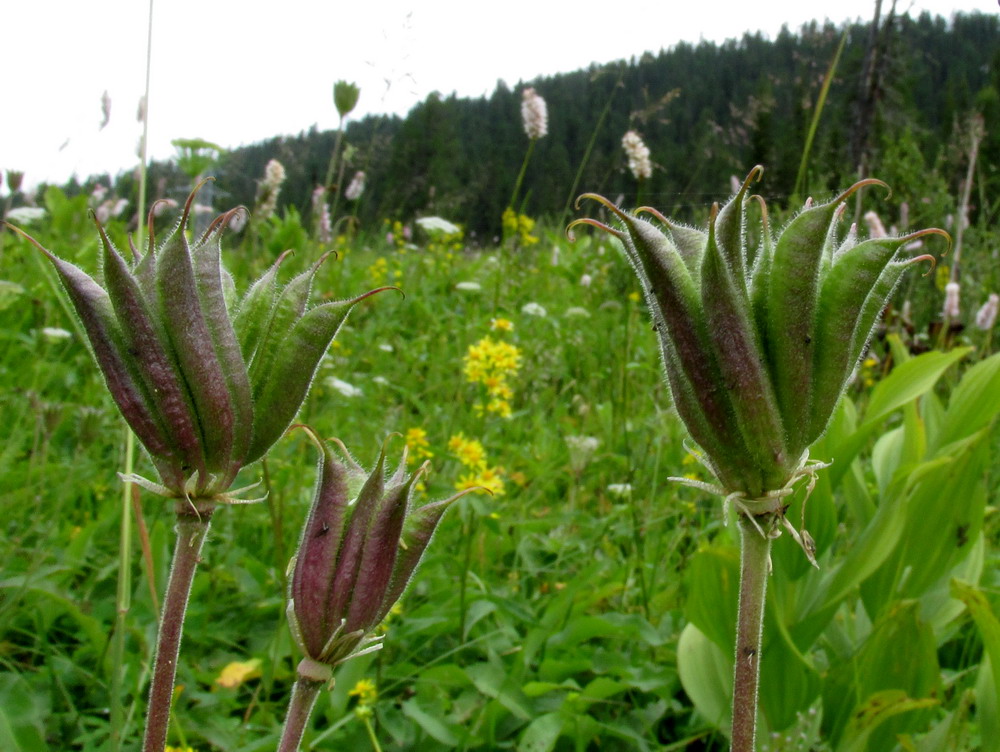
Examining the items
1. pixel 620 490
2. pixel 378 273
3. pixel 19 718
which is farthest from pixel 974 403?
pixel 378 273

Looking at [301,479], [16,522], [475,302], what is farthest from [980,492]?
[475,302]

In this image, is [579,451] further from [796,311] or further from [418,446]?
[796,311]

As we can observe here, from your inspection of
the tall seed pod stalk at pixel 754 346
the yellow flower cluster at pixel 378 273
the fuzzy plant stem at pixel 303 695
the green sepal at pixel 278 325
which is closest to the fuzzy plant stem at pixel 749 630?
the tall seed pod stalk at pixel 754 346

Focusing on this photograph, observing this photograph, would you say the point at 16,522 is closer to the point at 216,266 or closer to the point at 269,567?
the point at 269,567

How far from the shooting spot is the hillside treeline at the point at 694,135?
4.81 m

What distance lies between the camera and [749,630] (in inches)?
35.7

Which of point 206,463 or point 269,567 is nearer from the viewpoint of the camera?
point 206,463

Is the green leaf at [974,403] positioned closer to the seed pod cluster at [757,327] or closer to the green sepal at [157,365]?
the seed pod cluster at [757,327]

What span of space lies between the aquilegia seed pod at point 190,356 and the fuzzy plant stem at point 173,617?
0.08 feet

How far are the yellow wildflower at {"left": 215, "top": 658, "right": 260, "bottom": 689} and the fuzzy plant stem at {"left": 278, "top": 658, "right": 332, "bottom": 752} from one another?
113 centimetres

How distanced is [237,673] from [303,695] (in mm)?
1186

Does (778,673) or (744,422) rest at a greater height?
(744,422)

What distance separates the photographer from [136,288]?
2.93ft

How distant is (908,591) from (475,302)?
4.02m
